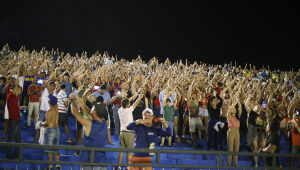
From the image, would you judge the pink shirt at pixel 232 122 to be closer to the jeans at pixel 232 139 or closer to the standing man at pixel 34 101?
Result: the jeans at pixel 232 139

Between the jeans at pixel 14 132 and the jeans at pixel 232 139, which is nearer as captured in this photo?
the jeans at pixel 14 132

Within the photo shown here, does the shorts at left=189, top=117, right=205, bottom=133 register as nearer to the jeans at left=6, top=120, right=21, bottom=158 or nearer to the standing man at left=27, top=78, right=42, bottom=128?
the standing man at left=27, top=78, right=42, bottom=128

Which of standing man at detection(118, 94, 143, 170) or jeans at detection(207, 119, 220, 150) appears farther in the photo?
jeans at detection(207, 119, 220, 150)

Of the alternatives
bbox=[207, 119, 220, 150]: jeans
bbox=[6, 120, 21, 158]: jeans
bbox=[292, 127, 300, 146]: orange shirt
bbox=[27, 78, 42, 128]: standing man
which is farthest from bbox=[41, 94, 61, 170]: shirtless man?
bbox=[292, 127, 300, 146]: orange shirt

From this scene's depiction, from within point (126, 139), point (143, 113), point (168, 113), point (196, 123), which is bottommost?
point (126, 139)

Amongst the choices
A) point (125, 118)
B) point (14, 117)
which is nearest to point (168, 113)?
point (125, 118)

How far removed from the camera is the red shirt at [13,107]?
28.4 ft

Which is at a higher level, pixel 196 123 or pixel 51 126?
pixel 196 123

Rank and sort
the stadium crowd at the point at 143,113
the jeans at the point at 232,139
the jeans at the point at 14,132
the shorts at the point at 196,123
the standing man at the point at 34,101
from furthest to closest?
the shorts at the point at 196,123 < the standing man at the point at 34,101 < the jeans at the point at 232,139 < the jeans at the point at 14,132 < the stadium crowd at the point at 143,113

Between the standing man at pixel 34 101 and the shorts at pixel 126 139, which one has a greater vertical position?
the standing man at pixel 34 101

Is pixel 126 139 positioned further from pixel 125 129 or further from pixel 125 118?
pixel 125 118

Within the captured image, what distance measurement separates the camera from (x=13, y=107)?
8.70 metres

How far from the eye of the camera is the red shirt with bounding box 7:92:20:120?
340 inches

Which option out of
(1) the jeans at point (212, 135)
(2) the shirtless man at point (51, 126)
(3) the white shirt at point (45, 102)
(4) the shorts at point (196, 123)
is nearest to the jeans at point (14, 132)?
(3) the white shirt at point (45, 102)
